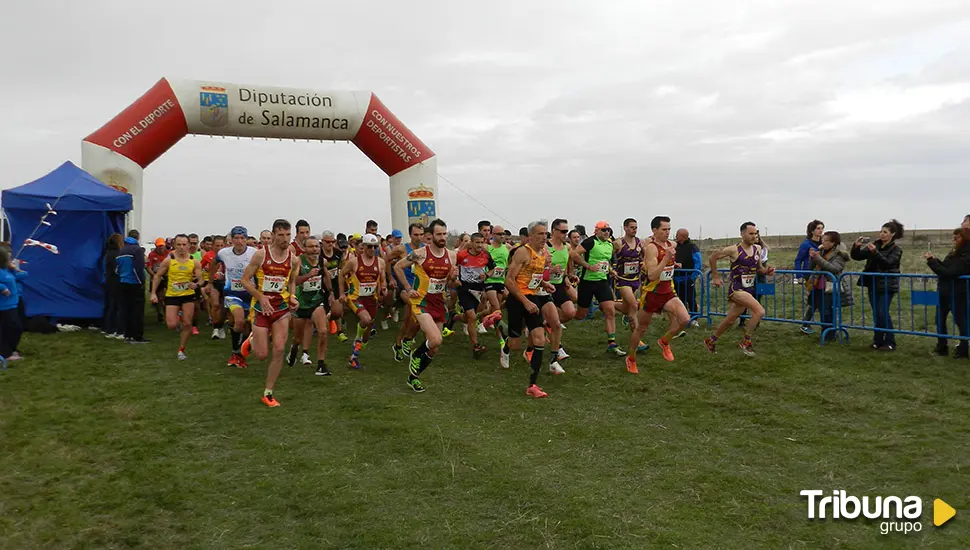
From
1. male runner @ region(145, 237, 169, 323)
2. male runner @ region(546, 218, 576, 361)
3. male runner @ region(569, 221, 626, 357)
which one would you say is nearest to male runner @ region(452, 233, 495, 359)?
male runner @ region(546, 218, 576, 361)

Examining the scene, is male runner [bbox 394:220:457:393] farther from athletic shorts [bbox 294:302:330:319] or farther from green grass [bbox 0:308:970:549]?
athletic shorts [bbox 294:302:330:319]

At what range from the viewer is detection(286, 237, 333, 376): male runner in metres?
8.66

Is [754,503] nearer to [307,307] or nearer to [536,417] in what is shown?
[536,417]

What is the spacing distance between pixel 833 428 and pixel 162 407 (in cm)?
719

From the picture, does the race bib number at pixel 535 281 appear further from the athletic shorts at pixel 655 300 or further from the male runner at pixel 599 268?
the male runner at pixel 599 268

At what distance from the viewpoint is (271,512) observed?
4.61 metres

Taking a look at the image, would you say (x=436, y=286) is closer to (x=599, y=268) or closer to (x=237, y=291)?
(x=599, y=268)

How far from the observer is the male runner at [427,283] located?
8.09m

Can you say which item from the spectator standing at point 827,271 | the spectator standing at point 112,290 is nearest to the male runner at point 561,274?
the spectator standing at point 827,271

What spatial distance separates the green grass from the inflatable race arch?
21.3ft

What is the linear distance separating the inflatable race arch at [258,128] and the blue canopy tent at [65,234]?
816mm

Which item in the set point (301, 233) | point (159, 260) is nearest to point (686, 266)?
point (301, 233)

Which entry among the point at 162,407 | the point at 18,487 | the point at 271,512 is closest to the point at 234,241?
the point at 162,407

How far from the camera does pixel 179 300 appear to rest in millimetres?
→ 10391
